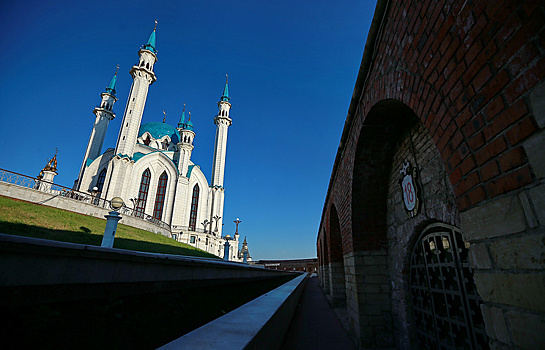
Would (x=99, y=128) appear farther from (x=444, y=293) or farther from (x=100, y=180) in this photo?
(x=444, y=293)

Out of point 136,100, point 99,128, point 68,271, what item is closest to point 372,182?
point 68,271

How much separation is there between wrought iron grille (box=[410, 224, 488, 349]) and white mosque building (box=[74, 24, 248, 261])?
28.7 meters

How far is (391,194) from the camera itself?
4797 millimetres

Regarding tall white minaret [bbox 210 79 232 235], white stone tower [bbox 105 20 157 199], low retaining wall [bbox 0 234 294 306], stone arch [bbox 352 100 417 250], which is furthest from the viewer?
tall white minaret [bbox 210 79 232 235]

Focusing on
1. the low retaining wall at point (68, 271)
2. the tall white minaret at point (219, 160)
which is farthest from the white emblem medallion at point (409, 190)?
the tall white minaret at point (219, 160)

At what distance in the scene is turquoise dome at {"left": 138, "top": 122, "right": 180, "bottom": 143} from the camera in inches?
1522

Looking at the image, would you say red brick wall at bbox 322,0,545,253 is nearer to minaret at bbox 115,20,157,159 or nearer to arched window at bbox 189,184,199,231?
minaret at bbox 115,20,157,159

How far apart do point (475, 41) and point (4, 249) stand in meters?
3.12

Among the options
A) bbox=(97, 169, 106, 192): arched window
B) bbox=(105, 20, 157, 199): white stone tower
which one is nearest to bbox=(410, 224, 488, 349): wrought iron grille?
bbox=(105, 20, 157, 199): white stone tower

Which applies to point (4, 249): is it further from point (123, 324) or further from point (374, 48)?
point (374, 48)

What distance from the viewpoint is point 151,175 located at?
30.7 metres

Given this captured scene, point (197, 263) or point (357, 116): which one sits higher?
point (357, 116)

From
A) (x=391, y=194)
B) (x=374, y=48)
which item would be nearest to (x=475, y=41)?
(x=374, y=48)

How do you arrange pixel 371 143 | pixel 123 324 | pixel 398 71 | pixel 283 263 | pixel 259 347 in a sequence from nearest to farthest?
1. pixel 123 324
2. pixel 259 347
3. pixel 398 71
4. pixel 371 143
5. pixel 283 263
